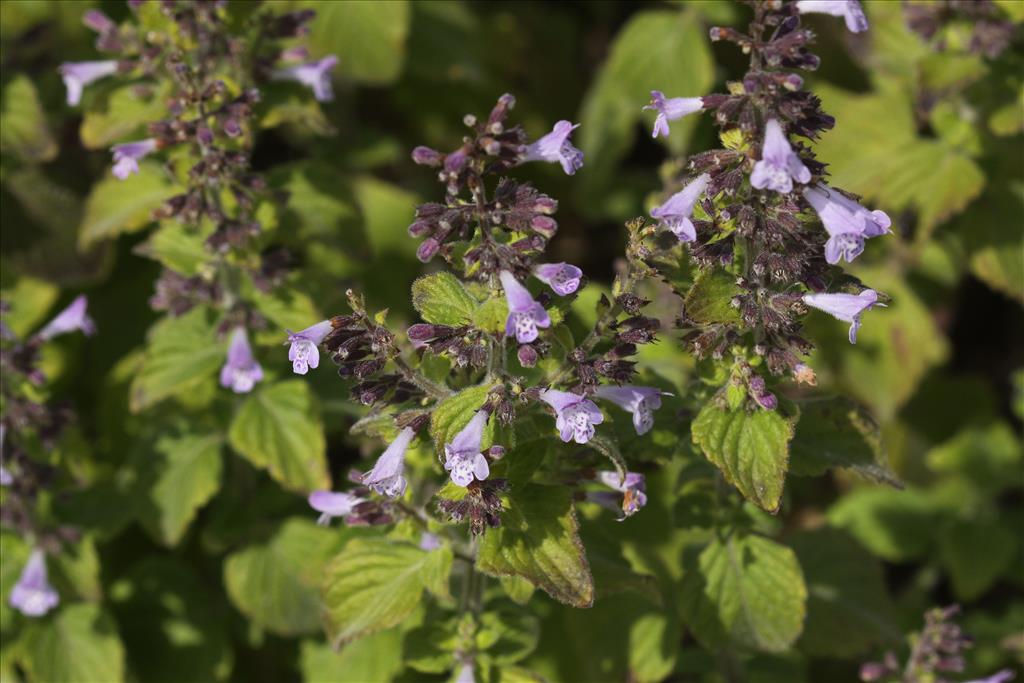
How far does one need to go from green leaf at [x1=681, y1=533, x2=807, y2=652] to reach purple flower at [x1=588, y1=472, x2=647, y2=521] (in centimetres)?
50

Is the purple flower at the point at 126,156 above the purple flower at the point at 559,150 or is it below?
below

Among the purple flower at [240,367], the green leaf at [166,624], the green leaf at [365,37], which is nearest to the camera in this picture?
the purple flower at [240,367]

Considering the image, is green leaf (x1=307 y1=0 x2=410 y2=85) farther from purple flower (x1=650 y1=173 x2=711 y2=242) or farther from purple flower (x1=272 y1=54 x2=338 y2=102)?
purple flower (x1=650 y1=173 x2=711 y2=242)

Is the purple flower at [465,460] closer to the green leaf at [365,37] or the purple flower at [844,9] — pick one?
the purple flower at [844,9]

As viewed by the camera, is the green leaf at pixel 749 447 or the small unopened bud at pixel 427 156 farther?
the green leaf at pixel 749 447

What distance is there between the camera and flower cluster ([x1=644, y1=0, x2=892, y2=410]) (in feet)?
10.6

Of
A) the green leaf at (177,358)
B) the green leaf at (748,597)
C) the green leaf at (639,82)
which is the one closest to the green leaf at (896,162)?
the green leaf at (639,82)

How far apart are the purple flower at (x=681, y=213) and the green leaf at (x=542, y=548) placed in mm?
1042

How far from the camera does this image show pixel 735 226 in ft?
11.2

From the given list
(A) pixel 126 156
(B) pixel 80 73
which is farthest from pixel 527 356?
(B) pixel 80 73

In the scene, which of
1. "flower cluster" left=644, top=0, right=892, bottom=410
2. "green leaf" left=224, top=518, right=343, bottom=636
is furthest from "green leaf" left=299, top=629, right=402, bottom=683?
"flower cluster" left=644, top=0, right=892, bottom=410

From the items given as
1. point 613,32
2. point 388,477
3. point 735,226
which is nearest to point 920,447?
point 613,32

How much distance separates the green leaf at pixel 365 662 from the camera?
183 inches

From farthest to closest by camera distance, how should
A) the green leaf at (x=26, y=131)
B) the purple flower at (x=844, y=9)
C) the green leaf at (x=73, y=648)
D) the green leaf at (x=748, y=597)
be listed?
the green leaf at (x=26, y=131), the green leaf at (x=73, y=648), the green leaf at (x=748, y=597), the purple flower at (x=844, y=9)
